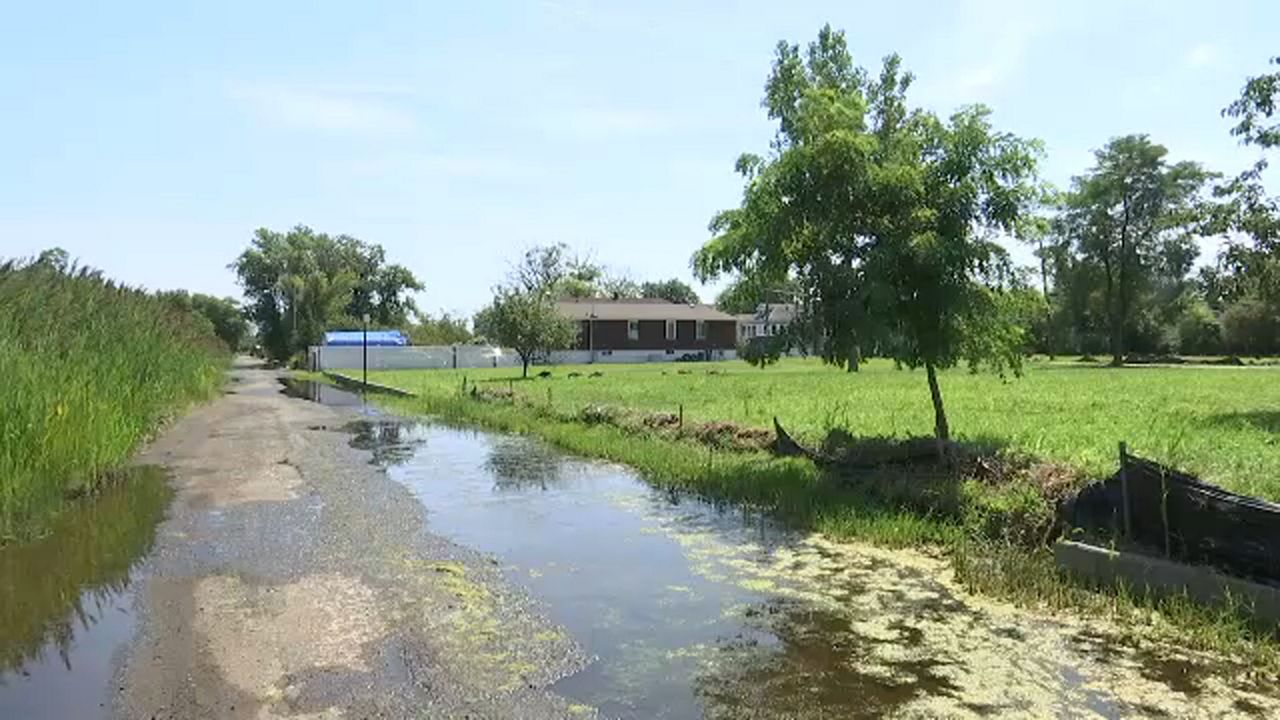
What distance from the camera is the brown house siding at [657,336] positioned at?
7144 cm

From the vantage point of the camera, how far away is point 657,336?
244 feet

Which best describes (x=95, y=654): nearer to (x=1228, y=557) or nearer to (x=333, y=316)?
(x=1228, y=557)

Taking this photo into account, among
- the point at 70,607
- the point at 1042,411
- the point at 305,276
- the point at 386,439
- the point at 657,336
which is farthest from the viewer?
the point at 305,276

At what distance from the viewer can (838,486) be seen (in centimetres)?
1279

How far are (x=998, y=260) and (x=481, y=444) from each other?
11.9 metres

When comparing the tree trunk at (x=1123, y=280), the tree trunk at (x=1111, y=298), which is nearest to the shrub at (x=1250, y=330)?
the tree trunk at (x=1123, y=280)

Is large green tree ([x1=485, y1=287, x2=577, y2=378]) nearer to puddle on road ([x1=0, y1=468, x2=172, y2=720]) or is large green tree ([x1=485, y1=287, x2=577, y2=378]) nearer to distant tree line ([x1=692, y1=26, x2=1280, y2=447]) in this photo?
distant tree line ([x1=692, y1=26, x2=1280, y2=447])

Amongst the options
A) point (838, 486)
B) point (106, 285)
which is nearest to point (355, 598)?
point (838, 486)

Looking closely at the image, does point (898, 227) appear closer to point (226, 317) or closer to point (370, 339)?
point (370, 339)

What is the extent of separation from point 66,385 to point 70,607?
4884 mm

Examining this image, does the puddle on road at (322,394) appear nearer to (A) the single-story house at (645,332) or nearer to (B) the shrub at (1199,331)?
(A) the single-story house at (645,332)

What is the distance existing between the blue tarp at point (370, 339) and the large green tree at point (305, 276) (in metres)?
13.4

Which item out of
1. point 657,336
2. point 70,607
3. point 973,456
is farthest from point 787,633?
point 657,336

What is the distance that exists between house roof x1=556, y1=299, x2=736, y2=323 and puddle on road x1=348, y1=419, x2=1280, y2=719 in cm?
5805
